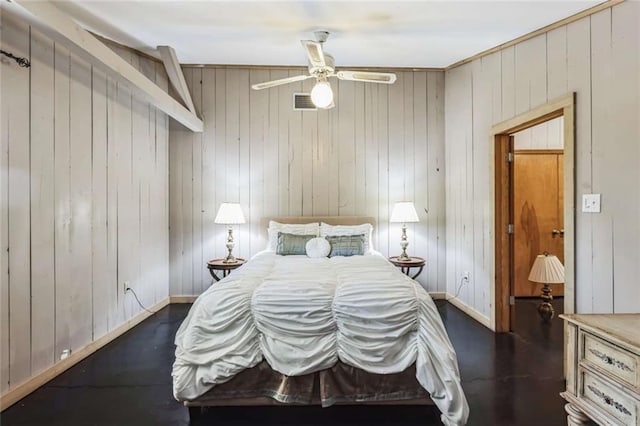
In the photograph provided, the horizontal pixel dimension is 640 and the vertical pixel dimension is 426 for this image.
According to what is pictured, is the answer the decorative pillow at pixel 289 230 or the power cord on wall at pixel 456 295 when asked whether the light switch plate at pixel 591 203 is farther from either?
the decorative pillow at pixel 289 230

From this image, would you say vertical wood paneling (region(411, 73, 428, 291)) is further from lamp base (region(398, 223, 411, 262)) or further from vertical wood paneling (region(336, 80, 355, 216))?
vertical wood paneling (region(336, 80, 355, 216))

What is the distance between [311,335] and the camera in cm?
199

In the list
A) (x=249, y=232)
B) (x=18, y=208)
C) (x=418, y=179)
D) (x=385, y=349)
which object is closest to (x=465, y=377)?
(x=385, y=349)

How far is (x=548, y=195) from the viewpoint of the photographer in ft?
14.6

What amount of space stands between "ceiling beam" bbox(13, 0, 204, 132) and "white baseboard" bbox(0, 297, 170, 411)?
230cm

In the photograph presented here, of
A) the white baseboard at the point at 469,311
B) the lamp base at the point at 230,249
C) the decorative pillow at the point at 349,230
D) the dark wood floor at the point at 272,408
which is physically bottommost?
the dark wood floor at the point at 272,408

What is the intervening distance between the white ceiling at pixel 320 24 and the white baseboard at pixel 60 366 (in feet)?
9.38

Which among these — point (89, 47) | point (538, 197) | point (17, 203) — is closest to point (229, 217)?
point (17, 203)

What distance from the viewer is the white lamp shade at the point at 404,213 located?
4062 mm

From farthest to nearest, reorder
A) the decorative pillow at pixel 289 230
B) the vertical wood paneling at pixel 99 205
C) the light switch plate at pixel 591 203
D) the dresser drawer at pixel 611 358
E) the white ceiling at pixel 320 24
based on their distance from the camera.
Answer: the decorative pillow at pixel 289 230, the vertical wood paneling at pixel 99 205, the white ceiling at pixel 320 24, the light switch plate at pixel 591 203, the dresser drawer at pixel 611 358

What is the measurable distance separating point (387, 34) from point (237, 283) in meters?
2.81

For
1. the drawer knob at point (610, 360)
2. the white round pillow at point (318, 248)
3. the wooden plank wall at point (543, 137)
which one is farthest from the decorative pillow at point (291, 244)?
the wooden plank wall at point (543, 137)

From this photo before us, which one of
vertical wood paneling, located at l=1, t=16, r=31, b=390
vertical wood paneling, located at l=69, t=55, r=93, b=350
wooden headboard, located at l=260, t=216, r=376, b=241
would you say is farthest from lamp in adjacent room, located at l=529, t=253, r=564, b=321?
vertical wood paneling, located at l=1, t=16, r=31, b=390

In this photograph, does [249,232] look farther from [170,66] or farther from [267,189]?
[170,66]
